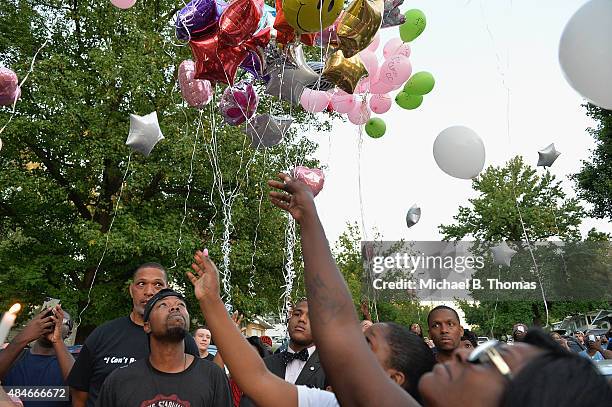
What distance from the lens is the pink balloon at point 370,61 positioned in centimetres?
760

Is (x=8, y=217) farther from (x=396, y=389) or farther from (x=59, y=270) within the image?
(x=396, y=389)

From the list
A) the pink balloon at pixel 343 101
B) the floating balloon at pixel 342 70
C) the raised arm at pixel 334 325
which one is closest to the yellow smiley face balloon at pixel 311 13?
the floating balloon at pixel 342 70

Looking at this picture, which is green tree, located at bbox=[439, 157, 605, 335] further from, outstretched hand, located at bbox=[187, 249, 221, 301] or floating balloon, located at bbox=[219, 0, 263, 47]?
outstretched hand, located at bbox=[187, 249, 221, 301]

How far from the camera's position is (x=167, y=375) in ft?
11.6

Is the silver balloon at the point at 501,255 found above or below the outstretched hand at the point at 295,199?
above

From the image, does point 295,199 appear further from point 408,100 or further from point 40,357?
point 408,100

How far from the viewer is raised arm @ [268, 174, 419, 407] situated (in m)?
1.78

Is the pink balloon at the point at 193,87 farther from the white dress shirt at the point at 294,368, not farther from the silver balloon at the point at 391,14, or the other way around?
the white dress shirt at the point at 294,368

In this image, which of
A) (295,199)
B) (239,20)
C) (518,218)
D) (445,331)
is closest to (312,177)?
(239,20)

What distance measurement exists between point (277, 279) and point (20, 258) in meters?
5.88

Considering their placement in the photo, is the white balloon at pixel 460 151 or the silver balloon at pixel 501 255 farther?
the silver balloon at pixel 501 255

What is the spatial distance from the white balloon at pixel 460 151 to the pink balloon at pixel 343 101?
4.51 feet

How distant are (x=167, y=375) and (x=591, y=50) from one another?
4087 mm

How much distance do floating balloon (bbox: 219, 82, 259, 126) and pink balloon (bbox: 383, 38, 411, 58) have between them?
178 centimetres
